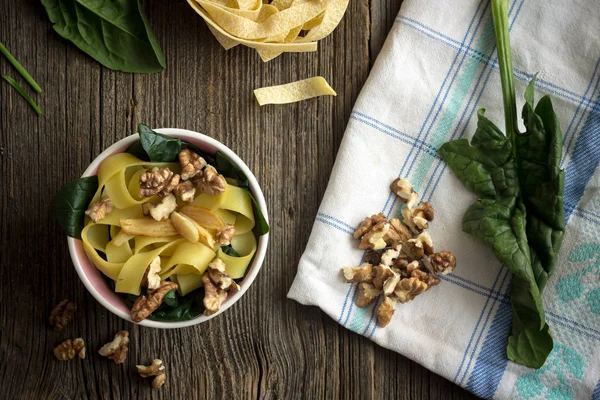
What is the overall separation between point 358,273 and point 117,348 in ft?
2.32

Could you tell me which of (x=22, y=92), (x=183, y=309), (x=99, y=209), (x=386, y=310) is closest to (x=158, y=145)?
(x=99, y=209)

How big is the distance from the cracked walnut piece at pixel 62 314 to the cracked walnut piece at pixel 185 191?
51 cm

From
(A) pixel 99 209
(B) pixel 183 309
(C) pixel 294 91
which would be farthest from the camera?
(C) pixel 294 91

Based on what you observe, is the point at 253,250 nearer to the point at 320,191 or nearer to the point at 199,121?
the point at 320,191

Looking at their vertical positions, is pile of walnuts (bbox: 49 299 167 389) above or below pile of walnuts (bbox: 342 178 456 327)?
below

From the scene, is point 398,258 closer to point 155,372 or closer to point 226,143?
point 226,143

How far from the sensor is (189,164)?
5.27ft

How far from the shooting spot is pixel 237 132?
188 centimetres

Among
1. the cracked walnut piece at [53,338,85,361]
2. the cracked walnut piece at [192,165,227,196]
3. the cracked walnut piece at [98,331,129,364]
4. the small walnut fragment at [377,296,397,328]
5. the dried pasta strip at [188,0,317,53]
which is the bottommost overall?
the cracked walnut piece at [53,338,85,361]

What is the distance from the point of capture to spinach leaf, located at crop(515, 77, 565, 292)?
175cm

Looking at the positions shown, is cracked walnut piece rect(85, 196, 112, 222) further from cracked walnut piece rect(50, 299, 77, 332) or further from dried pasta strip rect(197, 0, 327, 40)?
dried pasta strip rect(197, 0, 327, 40)

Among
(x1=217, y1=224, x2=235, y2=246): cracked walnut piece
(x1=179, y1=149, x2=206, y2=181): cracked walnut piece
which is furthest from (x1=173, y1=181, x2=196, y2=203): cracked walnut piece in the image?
(x1=217, y1=224, x2=235, y2=246): cracked walnut piece

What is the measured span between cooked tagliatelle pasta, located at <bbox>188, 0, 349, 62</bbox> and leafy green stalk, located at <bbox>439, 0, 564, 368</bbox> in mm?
476

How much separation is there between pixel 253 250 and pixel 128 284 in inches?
12.5
